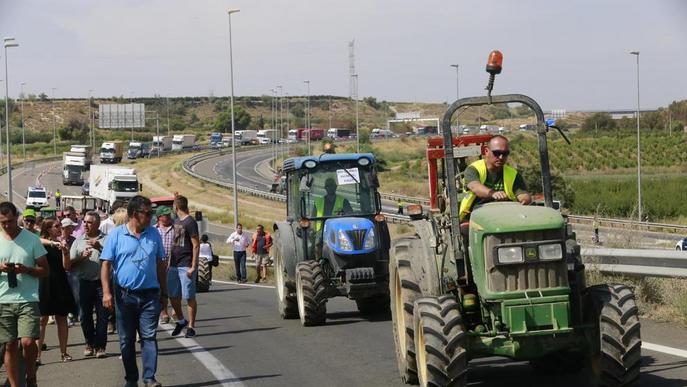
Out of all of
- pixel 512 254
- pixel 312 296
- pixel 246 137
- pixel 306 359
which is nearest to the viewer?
pixel 512 254

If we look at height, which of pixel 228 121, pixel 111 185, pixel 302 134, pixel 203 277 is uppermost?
pixel 228 121

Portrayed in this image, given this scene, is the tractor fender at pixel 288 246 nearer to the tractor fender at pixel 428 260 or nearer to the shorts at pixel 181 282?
the shorts at pixel 181 282

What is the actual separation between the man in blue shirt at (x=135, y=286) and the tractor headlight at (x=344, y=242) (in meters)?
6.02

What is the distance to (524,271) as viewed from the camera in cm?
850

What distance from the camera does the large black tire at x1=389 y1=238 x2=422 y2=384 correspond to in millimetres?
9797

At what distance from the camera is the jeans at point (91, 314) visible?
13.7 m

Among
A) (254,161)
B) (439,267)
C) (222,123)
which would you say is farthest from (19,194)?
(222,123)

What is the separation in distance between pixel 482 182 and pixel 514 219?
113 cm

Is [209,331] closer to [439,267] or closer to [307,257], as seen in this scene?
[307,257]

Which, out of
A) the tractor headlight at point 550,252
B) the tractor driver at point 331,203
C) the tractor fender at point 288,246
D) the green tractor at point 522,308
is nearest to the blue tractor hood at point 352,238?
the tractor driver at point 331,203

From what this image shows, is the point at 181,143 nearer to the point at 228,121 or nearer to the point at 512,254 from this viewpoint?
the point at 228,121

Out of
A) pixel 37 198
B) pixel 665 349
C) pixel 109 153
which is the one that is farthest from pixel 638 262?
pixel 109 153

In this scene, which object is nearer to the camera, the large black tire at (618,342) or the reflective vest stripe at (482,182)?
the large black tire at (618,342)

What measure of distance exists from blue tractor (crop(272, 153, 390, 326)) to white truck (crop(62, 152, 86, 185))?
76644 mm
